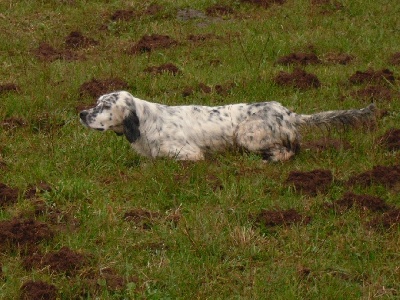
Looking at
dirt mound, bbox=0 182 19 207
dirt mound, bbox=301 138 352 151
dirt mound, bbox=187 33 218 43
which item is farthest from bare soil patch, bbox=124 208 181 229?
dirt mound, bbox=187 33 218 43

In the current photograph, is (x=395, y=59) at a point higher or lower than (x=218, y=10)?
higher

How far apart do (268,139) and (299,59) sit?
3.72 metres

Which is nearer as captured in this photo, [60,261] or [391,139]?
[60,261]

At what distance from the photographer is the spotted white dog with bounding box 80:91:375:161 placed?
34.2 feet

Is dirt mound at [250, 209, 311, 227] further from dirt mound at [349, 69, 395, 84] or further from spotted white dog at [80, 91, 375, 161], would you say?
dirt mound at [349, 69, 395, 84]

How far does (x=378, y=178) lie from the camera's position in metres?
9.30

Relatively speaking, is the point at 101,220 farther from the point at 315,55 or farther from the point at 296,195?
the point at 315,55

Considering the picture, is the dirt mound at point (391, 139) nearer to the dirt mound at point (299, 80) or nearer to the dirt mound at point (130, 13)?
the dirt mound at point (299, 80)

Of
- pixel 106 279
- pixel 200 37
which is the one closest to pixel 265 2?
pixel 200 37

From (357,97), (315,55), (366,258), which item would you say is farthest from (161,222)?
(315,55)

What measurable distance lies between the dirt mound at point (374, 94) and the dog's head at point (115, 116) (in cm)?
356

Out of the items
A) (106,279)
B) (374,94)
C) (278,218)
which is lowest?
(374,94)

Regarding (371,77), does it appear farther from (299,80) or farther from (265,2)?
(265,2)

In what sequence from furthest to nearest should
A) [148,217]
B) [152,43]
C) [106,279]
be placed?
[152,43], [148,217], [106,279]
